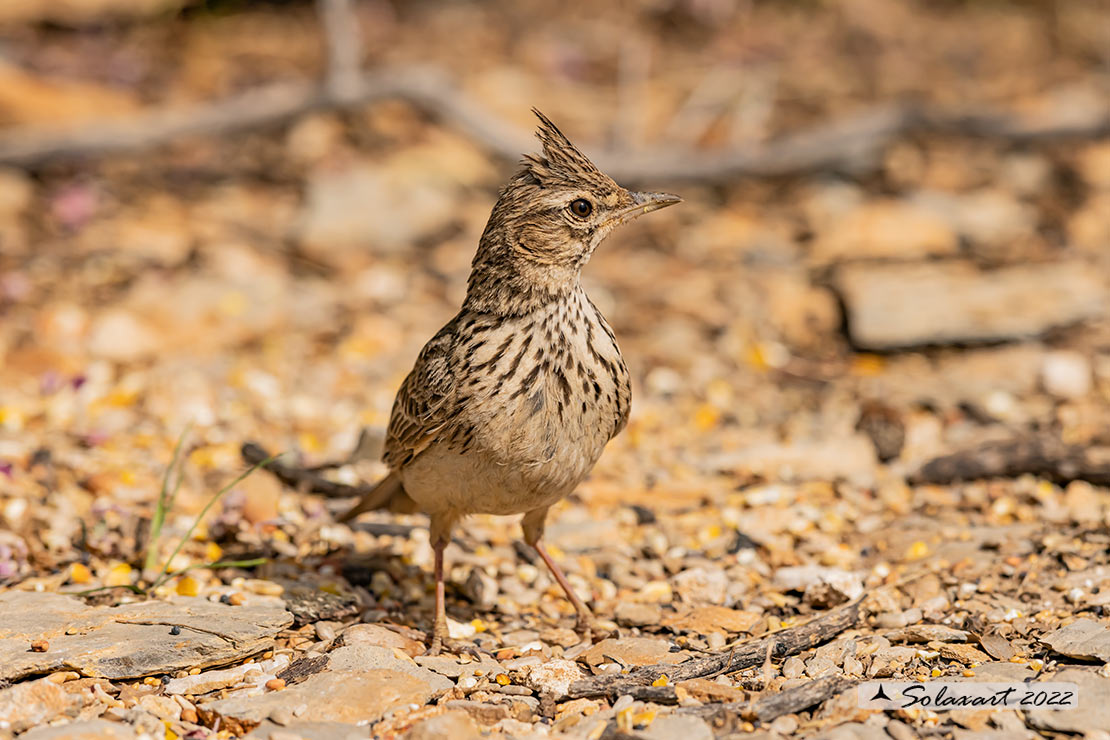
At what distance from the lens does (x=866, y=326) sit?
9039 millimetres

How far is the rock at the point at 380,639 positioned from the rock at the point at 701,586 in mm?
1365

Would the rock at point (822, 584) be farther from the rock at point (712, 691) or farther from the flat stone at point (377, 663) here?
the flat stone at point (377, 663)

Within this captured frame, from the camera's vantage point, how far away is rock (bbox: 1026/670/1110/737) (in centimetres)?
435

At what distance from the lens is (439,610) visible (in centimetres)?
584

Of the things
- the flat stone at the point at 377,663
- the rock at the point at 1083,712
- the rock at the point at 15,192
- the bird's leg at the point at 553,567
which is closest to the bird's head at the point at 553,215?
the bird's leg at the point at 553,567

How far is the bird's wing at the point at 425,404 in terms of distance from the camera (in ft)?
18.0

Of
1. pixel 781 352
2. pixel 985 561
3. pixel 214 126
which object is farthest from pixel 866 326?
pixel 214 126

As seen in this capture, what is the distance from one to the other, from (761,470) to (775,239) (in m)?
3.54

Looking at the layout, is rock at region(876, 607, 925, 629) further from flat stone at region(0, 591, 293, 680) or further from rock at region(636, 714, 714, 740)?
flat stone at region(0, 591, 293, 680)

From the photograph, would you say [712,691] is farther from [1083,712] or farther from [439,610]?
[439,610]

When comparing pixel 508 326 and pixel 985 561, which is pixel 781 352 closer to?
pixel 985 561

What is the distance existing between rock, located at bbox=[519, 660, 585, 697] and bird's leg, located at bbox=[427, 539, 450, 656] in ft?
1.72

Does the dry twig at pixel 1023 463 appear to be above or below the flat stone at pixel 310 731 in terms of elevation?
above

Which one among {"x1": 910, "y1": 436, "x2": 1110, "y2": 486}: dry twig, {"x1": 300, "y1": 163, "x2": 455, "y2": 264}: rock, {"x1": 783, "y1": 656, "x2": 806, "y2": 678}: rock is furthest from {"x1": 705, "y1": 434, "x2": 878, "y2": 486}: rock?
{"x1": 300, "y1": 163, "x2": 455, "y2": 264}: rock
